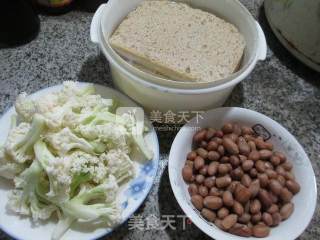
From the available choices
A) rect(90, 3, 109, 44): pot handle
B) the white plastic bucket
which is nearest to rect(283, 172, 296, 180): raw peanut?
the white plastic bucket

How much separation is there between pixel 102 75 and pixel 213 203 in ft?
1.52

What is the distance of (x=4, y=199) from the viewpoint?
0.68 meters

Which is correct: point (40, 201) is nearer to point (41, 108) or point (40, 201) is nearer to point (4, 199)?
point (4, 199)

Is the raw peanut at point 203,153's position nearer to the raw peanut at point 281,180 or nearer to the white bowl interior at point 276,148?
the white bowl interior at point 276,148

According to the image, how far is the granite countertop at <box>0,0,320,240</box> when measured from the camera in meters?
0.93

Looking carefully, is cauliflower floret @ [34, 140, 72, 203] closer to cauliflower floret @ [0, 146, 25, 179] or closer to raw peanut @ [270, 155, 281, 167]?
cauliflower floret @ [0, 146, 25, 179]

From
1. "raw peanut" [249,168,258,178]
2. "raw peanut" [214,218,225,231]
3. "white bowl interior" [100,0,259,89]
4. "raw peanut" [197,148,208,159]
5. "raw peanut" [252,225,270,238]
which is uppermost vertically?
"white bowl interior" [100,0,259,89]

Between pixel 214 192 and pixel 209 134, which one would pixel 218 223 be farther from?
pixel 209 134

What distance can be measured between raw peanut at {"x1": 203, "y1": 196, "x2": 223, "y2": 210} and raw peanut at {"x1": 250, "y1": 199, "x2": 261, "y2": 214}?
0.19ft

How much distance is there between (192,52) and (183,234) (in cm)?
41

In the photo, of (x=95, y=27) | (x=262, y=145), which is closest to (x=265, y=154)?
(x=262, y=145)

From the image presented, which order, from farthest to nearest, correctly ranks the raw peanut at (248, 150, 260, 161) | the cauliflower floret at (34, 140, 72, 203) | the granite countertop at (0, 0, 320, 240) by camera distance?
the granite countertop at (0, 0, 320, 240) < the raw peanut at (248, 150, 260, 161) < the cauliflower floret at (34, 140, 72, 203)

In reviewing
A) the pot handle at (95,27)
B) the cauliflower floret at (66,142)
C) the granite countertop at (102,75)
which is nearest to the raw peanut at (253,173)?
the granite countertop at (102,75)

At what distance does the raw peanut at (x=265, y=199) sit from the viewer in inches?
27.6
